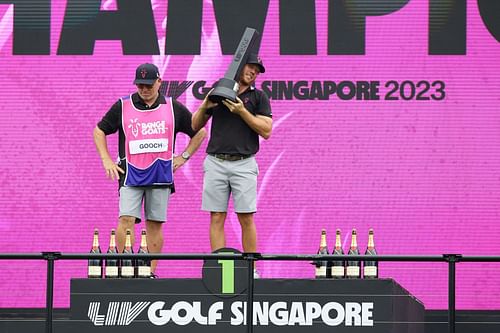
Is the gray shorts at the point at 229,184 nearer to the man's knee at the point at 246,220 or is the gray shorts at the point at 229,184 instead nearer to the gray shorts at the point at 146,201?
the man's knee at the point at 246,220

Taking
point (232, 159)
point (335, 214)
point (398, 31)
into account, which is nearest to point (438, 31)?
point (398, 31)

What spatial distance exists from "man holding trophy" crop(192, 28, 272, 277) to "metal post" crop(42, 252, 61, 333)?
1256 millimetres

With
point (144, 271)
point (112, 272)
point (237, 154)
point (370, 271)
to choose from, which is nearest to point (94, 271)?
point (112, 272)

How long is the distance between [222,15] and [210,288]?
10.9 feet

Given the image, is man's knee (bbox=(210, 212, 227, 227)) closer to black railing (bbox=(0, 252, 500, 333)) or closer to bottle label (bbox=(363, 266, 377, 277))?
bottle label (bbox=(363, 266, 377, 277))

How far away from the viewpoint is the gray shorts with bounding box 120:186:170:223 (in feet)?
25.0

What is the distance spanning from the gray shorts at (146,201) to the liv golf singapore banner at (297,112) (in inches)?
67.5

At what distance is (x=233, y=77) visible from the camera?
7.36m

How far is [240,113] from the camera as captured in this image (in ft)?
24.0

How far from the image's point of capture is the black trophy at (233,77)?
727 centimetres

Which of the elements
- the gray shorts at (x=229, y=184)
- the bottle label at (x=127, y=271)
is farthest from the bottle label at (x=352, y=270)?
the bottle label at (x=127, y=271)

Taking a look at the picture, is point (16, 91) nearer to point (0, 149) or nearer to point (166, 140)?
point (0, 149)

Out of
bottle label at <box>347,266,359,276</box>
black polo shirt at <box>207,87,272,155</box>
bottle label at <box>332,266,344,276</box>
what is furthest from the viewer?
black polo shirt at <box>207,87,272,155</box>

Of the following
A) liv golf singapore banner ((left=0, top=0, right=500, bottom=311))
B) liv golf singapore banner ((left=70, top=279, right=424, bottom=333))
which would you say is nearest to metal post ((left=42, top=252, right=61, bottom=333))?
liv golf singapore banner ((left=70, top=279, right=424, bottom=333))
